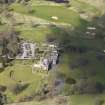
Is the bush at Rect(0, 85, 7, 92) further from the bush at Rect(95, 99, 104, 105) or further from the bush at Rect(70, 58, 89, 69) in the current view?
the bush at Rect(95, 99, 104, 105)

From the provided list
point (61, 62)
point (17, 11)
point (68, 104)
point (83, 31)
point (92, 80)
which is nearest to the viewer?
point (68, 104)

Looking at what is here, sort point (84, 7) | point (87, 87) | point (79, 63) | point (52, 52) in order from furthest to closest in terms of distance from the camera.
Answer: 1. point (84, 7)
2. point (52, 52)
3. point (79, 63)
4. point (87, 87)

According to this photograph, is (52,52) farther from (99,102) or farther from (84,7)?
(84,7)

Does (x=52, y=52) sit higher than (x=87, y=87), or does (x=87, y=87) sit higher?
(x=52, y=52)

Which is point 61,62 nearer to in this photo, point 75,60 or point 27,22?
point 75,60

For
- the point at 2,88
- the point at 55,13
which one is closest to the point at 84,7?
the point at 55,13

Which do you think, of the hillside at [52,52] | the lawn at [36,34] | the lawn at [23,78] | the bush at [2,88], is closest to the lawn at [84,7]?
the hillside at [52,52]

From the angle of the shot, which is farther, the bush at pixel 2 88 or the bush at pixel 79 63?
the bush at pixel 79 63

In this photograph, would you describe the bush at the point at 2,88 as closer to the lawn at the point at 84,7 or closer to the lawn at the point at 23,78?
the lawn at the point at 23,78

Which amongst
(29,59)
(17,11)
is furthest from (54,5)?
(29,59)

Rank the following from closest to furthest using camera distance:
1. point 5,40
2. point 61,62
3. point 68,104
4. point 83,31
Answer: point 68,104 → point 61,62 → point 5,40 → point 83,31

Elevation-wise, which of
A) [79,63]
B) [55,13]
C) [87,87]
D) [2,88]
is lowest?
[2,88]
